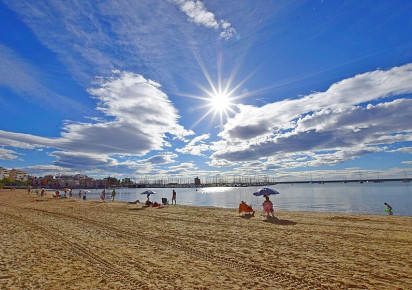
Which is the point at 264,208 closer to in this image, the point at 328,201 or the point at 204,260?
the point at 204,260

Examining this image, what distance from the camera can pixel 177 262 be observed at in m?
7.78

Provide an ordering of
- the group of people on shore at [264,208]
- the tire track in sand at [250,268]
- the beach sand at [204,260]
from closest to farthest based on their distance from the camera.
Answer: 1. the tire track in sand at [250,268]
2. the beach sand at [204,260]
3. the group of people on shore at [264,208]

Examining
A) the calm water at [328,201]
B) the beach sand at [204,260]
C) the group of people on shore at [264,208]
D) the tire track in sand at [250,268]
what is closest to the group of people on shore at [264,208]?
the group of people on shore at [264,208]

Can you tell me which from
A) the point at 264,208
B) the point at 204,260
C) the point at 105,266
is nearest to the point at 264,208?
the point at 264,208

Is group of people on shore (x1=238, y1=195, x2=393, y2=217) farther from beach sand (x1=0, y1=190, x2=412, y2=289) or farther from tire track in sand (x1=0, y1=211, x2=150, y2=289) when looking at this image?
tire track in sand (x1=0, y1=211, x2=150, y2=289)

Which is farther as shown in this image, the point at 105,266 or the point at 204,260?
the point at 204,260

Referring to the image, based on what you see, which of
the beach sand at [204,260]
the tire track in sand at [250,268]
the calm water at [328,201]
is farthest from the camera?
Result: the calm water at [328,201]

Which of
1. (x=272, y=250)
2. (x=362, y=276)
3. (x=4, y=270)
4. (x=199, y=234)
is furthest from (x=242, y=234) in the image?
(x=4, y=270)

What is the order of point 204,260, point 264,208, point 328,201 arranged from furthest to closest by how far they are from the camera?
point 328,201, point 264,208, point 204,260

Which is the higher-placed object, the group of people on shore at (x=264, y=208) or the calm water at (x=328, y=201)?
the group of people on shore at (x=264, y=208)

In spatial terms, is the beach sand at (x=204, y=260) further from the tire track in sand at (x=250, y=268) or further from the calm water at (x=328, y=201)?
the calm water at (x=328, y=201)

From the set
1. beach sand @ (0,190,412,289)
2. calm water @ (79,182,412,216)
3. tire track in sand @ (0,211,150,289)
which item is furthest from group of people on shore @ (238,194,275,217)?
calm water @ (79,182,412,216)

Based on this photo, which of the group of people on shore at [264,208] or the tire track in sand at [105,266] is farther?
the group of people on shore at [264,208]

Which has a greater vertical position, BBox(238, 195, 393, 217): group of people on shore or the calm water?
BBox(238, 195, 393, 217): group of people on shore
